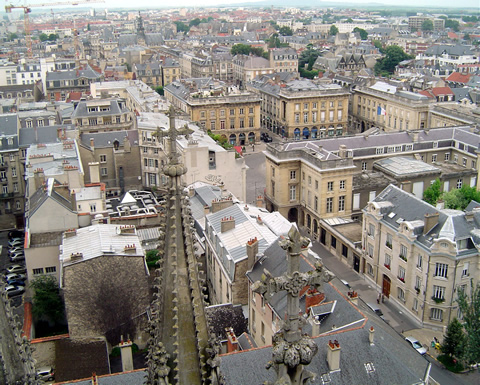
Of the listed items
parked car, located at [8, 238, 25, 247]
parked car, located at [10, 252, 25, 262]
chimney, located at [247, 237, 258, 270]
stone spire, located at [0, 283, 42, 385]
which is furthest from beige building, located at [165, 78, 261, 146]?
stone spire, located at [0, 283, 42, 385]

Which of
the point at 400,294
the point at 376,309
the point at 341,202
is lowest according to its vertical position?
the point at 376,309

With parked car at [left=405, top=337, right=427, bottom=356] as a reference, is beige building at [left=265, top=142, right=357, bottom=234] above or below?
above

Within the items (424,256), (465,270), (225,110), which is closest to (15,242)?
(424,256)

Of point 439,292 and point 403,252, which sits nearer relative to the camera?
point 439,292

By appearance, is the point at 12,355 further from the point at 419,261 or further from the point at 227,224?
the point at 419,261

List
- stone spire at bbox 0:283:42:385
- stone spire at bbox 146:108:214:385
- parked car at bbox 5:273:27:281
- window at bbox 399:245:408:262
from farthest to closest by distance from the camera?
parked car at bbox 5:273:27:281
window at bbox 399:245:408:262
stone spire at bbox 0:283:42:385
stone spire at bbox 146:108:214:385

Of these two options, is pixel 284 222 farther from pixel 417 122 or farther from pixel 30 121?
pixel 417 122

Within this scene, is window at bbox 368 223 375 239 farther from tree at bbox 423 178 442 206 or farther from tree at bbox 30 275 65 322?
tree at bbox 30 275 65 322

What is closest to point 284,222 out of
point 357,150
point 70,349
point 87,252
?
point 87,252
